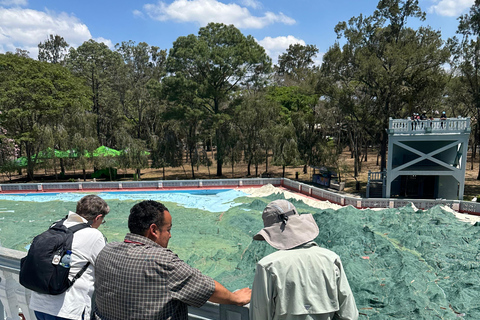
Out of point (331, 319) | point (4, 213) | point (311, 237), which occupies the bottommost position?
point (4, 213)

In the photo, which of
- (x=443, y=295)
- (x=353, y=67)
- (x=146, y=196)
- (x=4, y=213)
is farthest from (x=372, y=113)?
(x=4, y=213)

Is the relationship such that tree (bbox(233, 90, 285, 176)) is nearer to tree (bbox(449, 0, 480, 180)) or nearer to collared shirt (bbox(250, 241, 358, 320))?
tree (bbox(449, 0, 480, 180))

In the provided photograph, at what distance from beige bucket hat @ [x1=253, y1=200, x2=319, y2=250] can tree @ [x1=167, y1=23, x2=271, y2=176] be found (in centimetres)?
2405

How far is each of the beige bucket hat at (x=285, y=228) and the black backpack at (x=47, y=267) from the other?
145 centimetres

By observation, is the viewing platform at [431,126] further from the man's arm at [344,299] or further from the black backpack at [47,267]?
the black backpack at [47,267]

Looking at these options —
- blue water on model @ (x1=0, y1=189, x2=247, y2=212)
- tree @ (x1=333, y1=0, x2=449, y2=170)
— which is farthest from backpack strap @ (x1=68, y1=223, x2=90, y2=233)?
tree @ (x1=333, y1=0, x2=449, y2=170)

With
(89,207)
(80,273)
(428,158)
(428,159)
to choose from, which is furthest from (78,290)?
(428,159)

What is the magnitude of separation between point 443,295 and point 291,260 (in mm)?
5642

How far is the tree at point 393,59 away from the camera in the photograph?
2100 cm

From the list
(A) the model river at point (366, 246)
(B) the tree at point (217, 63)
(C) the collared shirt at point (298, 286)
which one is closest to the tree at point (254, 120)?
(B) the tree at point (217, 63)

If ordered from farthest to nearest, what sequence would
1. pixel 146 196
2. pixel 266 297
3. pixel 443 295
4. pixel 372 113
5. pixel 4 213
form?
pixel 372 113, pixel 146 196, pixel 4 213, pixel 443 295, pixel 266 297

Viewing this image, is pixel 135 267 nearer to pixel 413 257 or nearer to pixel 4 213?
pixel 413 257

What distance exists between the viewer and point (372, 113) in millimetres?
24453

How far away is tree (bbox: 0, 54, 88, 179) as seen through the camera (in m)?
26.4
